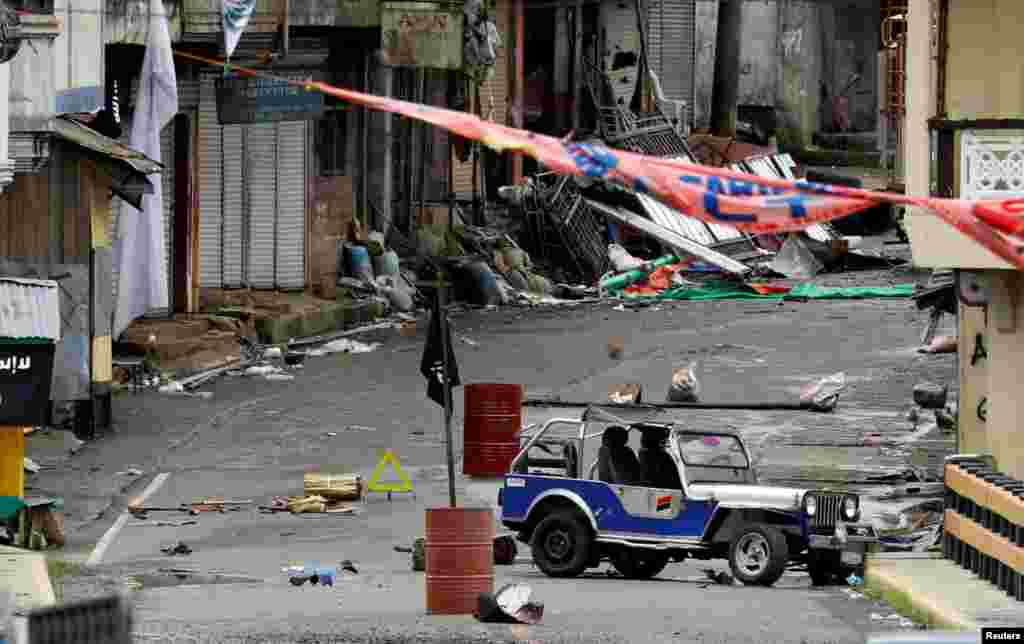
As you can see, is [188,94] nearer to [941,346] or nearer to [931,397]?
[941,346]

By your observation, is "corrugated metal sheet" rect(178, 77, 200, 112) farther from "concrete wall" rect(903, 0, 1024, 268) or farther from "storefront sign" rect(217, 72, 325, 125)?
"concrete wall" rect(903, 0, 1024, 268)

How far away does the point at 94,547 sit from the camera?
2098 cm

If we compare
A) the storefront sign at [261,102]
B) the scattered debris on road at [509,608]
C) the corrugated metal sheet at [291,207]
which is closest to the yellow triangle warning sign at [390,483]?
the scattered debris on road at [509,608]

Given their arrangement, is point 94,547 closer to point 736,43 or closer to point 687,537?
point 687,537

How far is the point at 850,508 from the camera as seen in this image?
19.0 metres

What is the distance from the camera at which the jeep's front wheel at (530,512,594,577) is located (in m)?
19.5

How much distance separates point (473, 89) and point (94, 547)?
21082mm

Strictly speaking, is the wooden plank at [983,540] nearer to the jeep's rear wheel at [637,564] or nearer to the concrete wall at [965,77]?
the concrete wall at [965,77]

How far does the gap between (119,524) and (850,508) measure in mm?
6985

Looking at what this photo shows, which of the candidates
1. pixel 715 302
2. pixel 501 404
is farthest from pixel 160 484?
pixel 715 302

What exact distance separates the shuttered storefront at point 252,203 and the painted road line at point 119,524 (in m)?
10.3

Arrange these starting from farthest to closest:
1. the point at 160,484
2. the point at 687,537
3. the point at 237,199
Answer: the point at 237,199 → the point at 160,484 → the point at 687,537

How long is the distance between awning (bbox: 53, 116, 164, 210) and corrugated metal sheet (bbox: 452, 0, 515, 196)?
50.5 ft

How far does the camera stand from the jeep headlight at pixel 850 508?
19000mm
